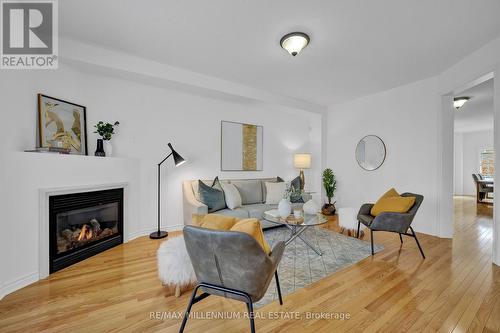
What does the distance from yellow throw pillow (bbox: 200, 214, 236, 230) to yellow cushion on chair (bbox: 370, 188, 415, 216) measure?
7.96ft

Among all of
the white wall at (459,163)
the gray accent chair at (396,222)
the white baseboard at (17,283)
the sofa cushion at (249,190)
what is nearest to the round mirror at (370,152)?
the gray accent chair at (396,222)

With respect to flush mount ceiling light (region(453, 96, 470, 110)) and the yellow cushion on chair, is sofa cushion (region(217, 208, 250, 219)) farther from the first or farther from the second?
flush mount ceiling light (region(453, 96, 470, 110))

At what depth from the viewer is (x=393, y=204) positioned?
2.92 meters

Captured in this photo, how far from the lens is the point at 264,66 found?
128 inches

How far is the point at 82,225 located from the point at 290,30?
134 inches

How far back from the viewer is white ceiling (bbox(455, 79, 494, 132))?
13.3 feet

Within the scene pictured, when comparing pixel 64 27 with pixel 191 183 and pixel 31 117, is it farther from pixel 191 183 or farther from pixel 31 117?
pixel 191 183

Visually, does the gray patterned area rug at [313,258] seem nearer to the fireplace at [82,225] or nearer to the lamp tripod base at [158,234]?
the lamp tripod base at [158,234]

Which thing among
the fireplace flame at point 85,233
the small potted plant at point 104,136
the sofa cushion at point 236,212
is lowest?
the fireplace flame at point 85,233

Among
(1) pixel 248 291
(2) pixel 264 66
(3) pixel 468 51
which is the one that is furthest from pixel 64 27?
(3) pixel 468 51

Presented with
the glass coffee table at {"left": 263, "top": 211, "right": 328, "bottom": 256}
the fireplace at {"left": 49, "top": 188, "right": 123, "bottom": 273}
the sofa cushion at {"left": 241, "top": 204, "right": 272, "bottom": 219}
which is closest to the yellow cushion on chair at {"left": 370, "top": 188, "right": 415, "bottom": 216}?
the glass coffee table at {"left": 263, "top": 211, "right": 328, "bottom": 256}

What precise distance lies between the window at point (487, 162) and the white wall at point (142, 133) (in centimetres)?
733

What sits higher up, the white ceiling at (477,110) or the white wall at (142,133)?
the white ceiling at (477,110)

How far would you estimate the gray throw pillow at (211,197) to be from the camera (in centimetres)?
344
